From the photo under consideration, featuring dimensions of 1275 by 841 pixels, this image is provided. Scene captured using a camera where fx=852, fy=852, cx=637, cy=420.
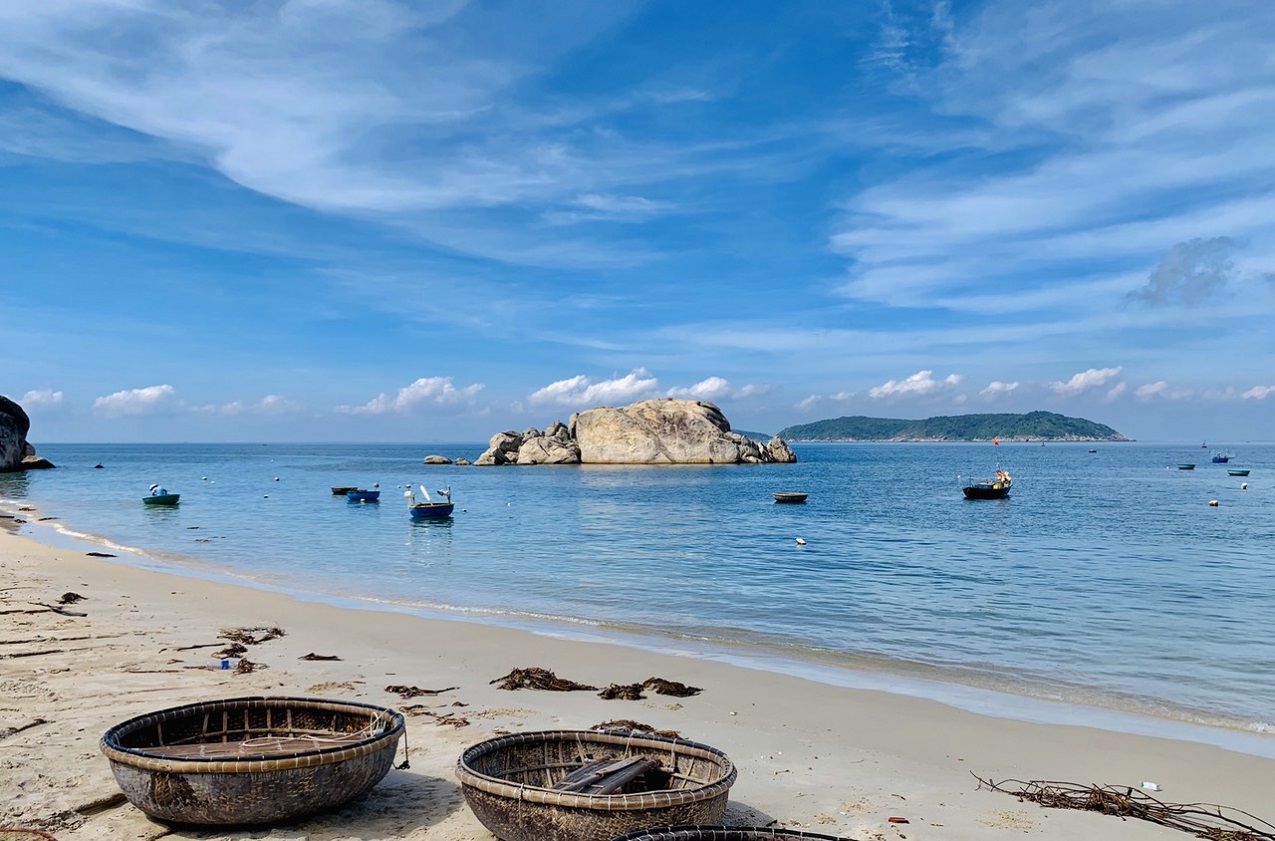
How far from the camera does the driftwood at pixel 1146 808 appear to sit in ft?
24.4

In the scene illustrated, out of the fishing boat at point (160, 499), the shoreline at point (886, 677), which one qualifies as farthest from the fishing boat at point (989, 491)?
the fishing boat at point (160, 499)

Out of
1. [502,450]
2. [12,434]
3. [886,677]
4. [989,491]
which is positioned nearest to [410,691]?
[886,677]

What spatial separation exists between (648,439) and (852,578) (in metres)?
86.6

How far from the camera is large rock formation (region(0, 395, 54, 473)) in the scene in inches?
3398

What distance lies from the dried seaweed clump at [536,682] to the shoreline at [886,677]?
288cm

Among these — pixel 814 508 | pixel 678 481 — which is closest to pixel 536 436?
pixel 678 481

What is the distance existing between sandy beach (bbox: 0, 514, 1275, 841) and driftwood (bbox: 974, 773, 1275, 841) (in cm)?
22

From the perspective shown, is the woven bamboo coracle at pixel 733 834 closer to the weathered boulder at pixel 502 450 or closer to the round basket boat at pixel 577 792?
the round basket boat at pixel 577 792

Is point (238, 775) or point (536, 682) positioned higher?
point (238, 775)

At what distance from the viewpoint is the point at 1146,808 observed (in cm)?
784

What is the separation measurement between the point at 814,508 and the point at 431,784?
45791 millimetres

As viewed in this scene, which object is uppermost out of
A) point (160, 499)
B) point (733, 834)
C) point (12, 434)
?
point (12, 434)

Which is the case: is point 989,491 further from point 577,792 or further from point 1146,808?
point 577,792

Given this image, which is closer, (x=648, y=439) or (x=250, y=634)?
(x=250, y=634)
